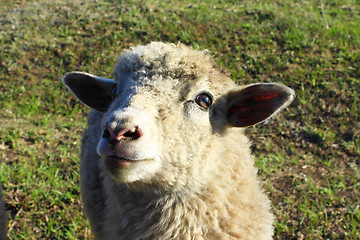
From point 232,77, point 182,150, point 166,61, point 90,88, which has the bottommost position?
point 232,77

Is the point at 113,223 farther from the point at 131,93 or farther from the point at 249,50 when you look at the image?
the point at 249,50

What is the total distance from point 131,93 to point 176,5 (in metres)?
7.19

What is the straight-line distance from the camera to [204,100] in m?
2.75

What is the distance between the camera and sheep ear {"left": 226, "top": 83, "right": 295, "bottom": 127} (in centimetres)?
268

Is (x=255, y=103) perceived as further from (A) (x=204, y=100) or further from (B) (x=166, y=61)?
(B) (x=166, y=61)

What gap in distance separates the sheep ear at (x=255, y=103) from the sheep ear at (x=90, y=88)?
3.65 feet

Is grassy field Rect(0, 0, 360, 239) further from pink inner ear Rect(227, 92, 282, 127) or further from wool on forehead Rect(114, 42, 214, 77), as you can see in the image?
wool on forehead Rect(114, 42, 214, 77)

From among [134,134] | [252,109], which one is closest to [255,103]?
[252,109]

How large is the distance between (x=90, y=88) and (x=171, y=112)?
113cm

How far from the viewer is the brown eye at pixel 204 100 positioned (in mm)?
2717

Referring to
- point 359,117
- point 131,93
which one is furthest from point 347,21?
point 131,93

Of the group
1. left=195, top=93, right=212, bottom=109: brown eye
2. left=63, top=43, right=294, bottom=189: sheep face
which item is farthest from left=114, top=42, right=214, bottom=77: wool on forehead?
left=195, top=93, right=212, bottom=109: brown eye

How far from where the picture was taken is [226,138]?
289 centimetres

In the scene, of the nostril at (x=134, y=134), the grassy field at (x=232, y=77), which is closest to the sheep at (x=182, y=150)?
the nostril at (x=134, y=134)
